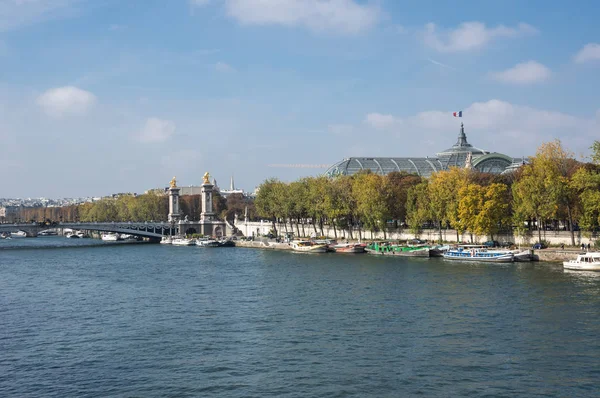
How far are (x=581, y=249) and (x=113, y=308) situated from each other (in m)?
39.6

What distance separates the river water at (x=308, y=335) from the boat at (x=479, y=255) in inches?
179

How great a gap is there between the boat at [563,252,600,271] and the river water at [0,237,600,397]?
1555 millimetres

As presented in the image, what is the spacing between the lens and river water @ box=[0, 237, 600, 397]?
81.9 ft

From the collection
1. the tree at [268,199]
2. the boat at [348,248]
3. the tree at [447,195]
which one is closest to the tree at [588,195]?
the tree at [447,195]

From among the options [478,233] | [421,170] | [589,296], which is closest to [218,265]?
[478,233]

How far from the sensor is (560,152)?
6756 cm

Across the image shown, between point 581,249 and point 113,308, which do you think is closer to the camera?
point 113,308

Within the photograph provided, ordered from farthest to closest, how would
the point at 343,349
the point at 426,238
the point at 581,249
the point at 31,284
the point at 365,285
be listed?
the point at 426,238 < the point at 581,249 < the point at 31,284 < the point at 365,285 < the point at 343,349

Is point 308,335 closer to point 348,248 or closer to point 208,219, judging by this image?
point 348,248

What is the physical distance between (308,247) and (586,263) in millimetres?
37100

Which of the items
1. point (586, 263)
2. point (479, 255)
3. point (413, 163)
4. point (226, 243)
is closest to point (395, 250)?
point (479, 255)

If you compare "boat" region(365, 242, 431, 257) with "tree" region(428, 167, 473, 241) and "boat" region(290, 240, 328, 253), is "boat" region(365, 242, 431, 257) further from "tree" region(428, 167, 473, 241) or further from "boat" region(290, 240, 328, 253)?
"tree" region(428, 167, 473, 241)

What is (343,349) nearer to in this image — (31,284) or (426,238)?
(31,284)

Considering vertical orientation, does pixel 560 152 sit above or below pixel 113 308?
above
